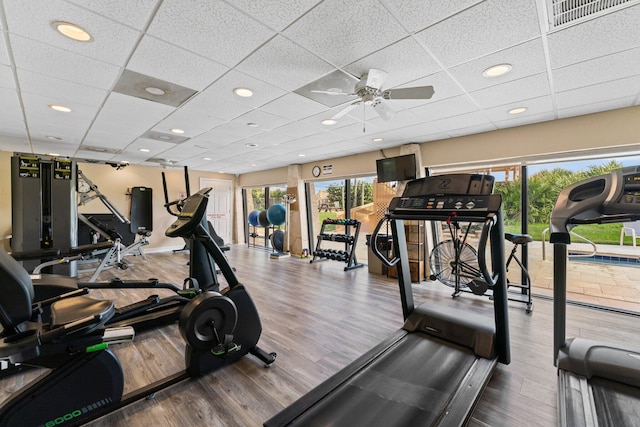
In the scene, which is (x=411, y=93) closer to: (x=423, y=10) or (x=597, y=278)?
(x=423, y=10)

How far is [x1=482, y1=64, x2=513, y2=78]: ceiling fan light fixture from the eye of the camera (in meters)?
2.33

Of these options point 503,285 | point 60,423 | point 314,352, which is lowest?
point 314,352

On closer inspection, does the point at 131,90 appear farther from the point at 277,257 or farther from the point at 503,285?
the point at 277,257

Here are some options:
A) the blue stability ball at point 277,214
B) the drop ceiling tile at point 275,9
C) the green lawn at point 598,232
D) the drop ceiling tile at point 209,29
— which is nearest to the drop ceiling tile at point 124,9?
the drop ceiling tile at point 209,29

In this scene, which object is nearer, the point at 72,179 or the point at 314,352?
the point at 314,352

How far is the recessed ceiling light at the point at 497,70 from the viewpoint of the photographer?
2.33 m

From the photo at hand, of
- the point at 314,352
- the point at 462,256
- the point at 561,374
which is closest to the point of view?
the point at 561,374

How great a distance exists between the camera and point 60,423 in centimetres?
144

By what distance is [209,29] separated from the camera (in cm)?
189

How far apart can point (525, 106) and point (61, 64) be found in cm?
477

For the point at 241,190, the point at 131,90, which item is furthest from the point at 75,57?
the point at 241,190

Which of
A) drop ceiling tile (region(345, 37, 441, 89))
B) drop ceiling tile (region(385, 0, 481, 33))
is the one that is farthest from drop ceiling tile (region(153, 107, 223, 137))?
drop ceiling tile (region(385, 0, 481, 33))

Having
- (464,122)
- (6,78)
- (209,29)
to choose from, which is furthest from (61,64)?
(464,122)

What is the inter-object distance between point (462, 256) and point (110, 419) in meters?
3.79
